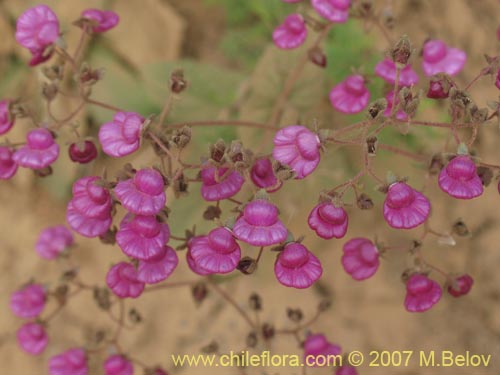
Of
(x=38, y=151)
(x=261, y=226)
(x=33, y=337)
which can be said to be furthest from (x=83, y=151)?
(x=33, y=337)

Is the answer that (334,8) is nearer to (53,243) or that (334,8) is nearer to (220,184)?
(220,184)

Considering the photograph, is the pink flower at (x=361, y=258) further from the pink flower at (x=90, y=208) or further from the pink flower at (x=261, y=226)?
the pink flower at (x=90, y=208)

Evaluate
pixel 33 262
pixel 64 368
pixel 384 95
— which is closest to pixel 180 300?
pixel 33 262

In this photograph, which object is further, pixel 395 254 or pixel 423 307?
pixel 395 254

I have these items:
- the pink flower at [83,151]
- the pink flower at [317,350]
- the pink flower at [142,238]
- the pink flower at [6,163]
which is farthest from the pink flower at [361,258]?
the pink flower at [6,163]

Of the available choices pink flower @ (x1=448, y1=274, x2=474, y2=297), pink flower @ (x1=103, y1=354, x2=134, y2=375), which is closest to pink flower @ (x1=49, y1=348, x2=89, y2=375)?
pink flower @ (x1=103, y1=354, x2=134, y2=375)

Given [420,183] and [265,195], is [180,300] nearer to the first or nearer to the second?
[420,183]
